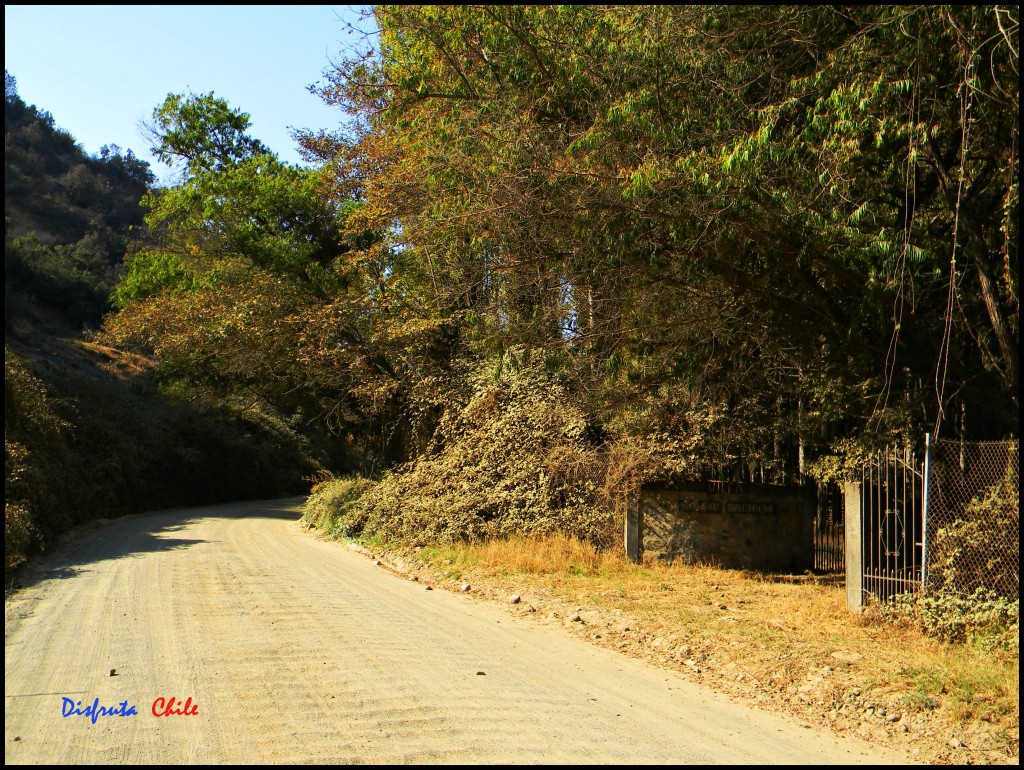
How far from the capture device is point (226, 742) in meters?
5.29

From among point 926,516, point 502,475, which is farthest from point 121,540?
point 926,516

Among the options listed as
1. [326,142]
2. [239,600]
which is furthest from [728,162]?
[326,142]

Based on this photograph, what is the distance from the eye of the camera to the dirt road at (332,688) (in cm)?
536

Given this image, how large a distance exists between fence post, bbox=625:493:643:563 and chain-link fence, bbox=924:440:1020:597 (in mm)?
6018

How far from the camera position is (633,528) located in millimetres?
14414

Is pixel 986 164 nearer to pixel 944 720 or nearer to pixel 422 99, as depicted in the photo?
pixel 944 720

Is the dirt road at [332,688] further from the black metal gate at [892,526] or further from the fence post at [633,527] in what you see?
the fence post at [633,527]

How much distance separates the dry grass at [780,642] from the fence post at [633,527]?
251 mm

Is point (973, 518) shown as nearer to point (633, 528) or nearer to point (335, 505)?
point (633, 528)

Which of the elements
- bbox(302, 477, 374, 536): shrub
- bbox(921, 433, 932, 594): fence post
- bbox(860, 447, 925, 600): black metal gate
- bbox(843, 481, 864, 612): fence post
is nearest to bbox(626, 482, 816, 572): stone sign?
bbox(843, 481, 864, 612): fence post

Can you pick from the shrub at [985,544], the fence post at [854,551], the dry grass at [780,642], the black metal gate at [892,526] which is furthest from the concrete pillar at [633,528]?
the shrub at [985,544]

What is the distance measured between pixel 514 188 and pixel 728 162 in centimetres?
349

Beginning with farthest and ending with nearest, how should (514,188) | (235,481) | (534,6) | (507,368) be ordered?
1. (235,481)
2. (507,368)
3. (534,6)
4. (514,188)

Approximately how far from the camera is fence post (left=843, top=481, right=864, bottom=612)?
9.71m
